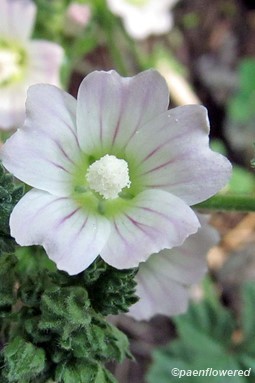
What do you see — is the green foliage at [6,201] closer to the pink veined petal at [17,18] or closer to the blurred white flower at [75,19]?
the pink veined petal at [17,18]

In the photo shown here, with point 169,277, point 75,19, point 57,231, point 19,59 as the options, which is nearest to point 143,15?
point 75,19

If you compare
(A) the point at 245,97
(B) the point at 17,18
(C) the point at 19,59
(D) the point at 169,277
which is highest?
(B) the point at 17,18

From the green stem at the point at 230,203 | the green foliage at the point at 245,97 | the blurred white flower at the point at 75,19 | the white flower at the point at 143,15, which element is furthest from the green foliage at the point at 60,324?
the green foliage at the point at 245,97

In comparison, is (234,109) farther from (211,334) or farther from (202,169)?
(202,169)

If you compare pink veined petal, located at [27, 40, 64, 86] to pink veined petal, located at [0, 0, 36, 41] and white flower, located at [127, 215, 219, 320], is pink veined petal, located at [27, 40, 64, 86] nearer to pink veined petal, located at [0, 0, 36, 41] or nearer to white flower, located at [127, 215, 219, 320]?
pink veined petal, located at [0, 0, 36, 41]

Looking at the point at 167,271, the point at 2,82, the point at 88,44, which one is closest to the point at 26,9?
the point at 2,82

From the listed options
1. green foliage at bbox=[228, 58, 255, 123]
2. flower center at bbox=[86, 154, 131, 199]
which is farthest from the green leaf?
green foliage at bbox=[228, 58, 255, 123]

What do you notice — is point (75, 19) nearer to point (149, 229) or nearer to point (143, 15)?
point (143, 15)
